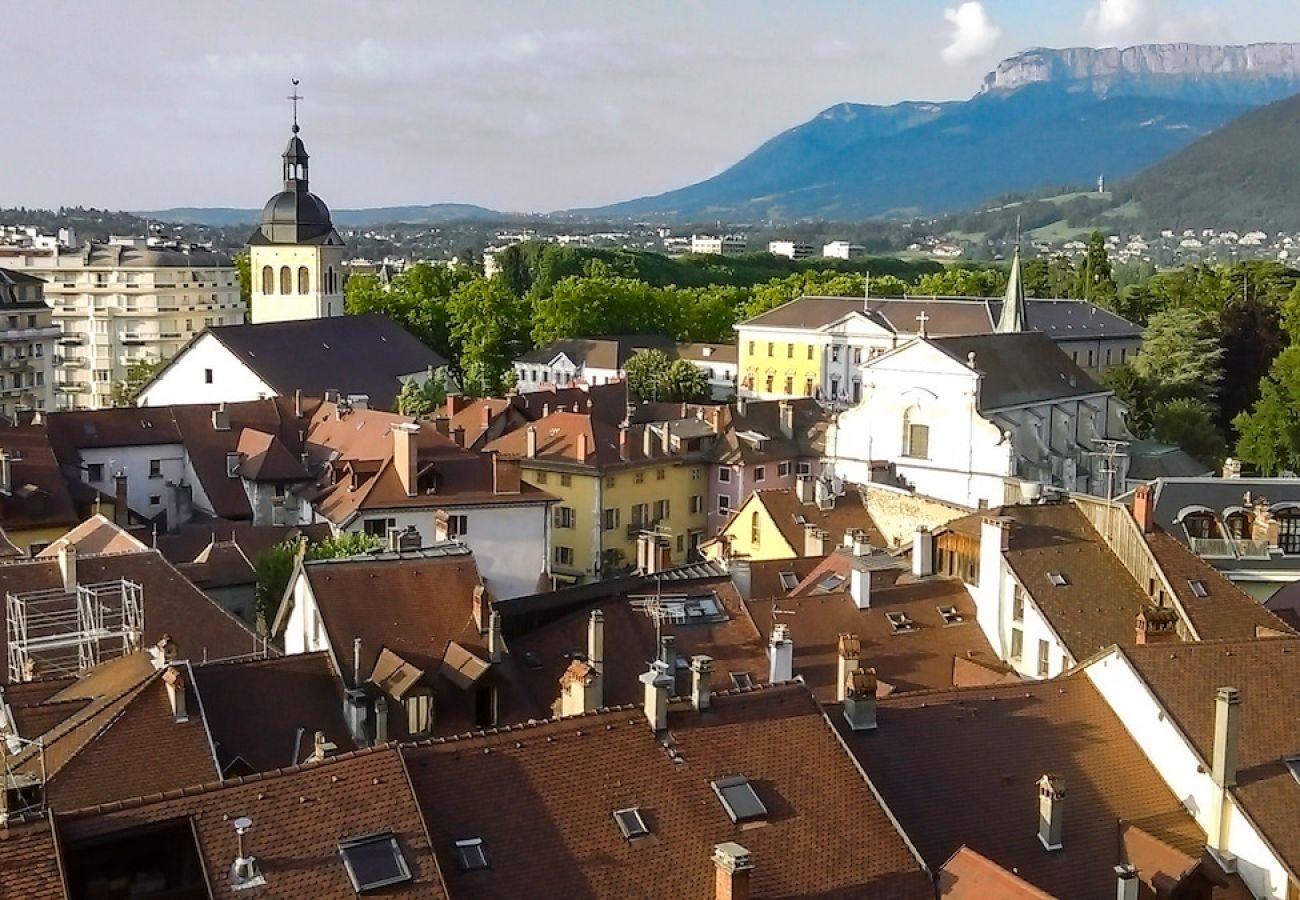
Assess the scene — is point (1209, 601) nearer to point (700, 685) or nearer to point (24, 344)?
point (700, 685)

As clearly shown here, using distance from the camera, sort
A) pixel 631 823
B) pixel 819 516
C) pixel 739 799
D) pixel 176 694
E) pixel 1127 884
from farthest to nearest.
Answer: pixel 819 516, pixel 176 694, pixel 1127 884, pixel 739 799, pixel 631 823

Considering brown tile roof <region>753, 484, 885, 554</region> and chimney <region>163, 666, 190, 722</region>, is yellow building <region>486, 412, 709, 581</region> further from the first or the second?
chimney <region>163, 666, 190, 722</region>

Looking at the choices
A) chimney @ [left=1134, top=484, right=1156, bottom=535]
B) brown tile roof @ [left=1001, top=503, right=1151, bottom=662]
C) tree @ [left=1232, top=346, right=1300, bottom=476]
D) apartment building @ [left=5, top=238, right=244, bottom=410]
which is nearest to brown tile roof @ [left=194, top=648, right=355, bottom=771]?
brown tile roof @ [left=1001, top=503, right=1151, bottom=662]

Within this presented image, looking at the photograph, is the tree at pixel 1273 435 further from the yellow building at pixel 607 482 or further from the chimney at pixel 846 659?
the chimney at pixel 846 659

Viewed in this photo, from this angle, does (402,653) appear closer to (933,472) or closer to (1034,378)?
(933,472)

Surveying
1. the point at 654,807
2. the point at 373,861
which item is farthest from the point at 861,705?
the point at 373,861

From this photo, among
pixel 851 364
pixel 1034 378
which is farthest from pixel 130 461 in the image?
pixel 851 364
